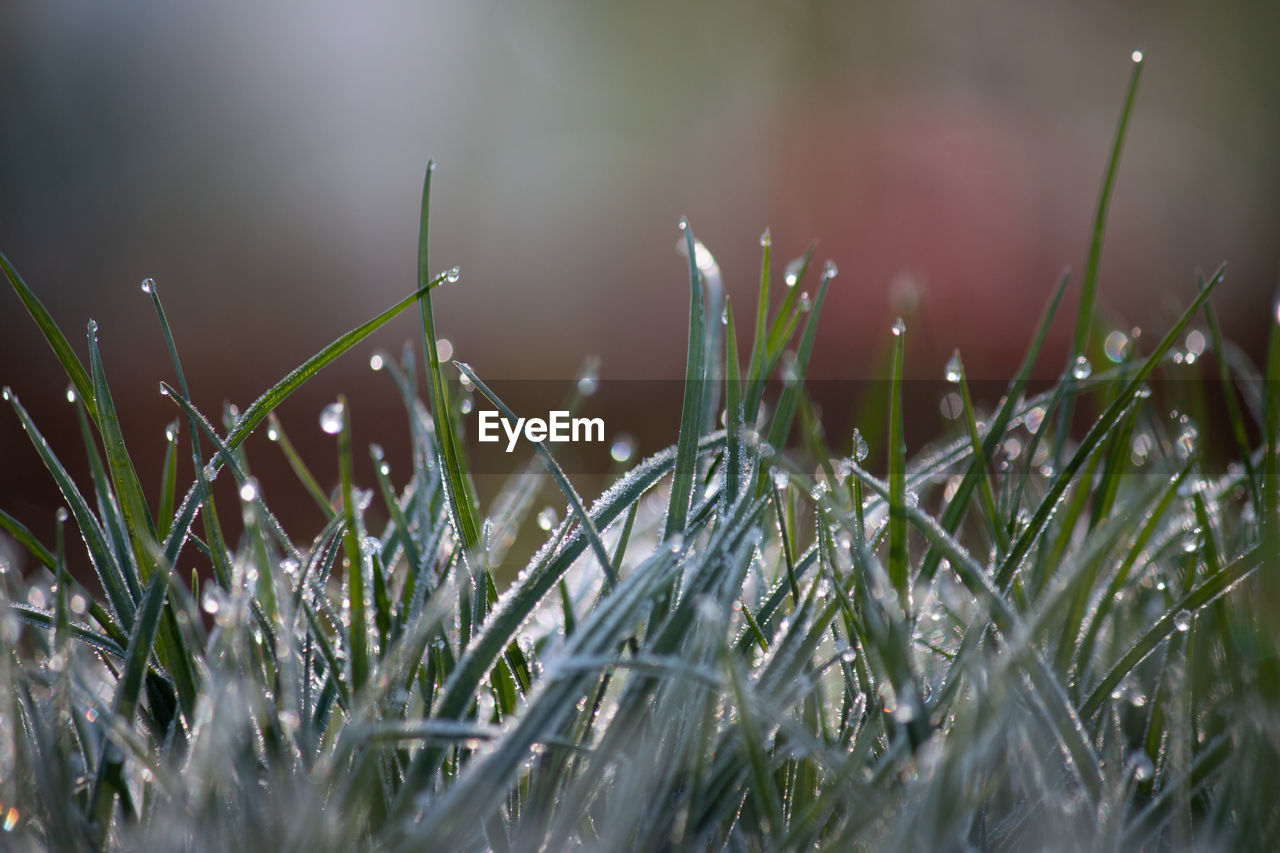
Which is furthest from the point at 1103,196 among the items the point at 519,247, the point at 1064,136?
the point at 1064,136

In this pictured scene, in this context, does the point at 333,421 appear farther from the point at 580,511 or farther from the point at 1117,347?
the point at 1117,347

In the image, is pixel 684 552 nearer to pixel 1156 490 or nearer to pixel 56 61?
pixel 1156 490

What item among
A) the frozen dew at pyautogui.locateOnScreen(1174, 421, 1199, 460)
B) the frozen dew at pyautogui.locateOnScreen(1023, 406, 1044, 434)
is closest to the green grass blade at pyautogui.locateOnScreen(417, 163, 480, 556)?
the frozen dew at pyautogui.locateOnScreen(1023, 406, 1044, 434)

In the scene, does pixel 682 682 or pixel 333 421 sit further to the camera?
pixel 333 421

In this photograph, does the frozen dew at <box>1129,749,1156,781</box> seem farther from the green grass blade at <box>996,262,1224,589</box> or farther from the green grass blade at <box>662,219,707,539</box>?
the green grass blade at <box>662,219,707,539</box>

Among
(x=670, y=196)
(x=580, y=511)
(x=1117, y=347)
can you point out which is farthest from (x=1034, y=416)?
(x=670, y=196)

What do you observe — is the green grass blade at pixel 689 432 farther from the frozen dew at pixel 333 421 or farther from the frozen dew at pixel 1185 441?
the frozen dew at pixel 1185 441
